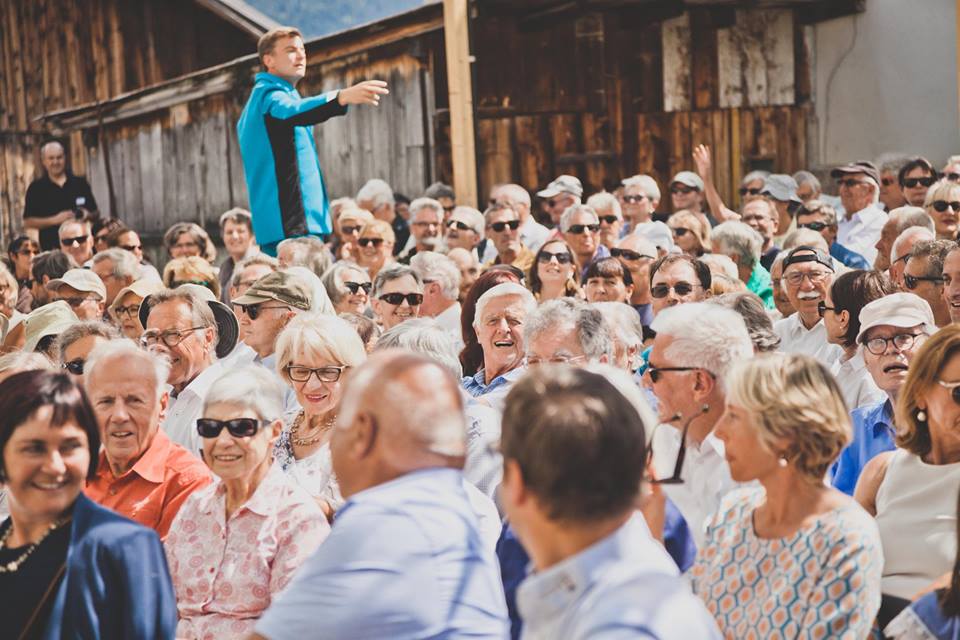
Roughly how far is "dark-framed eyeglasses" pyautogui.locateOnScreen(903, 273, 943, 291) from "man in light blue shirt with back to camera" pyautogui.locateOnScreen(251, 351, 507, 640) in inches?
175

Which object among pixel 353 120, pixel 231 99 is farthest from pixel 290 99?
pixel 231 99

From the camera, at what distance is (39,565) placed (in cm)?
317

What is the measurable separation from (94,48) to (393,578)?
60.5 feet

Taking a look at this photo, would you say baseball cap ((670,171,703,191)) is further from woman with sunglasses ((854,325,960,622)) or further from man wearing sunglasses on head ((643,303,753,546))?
woman with sunglasses ((854,325,960,622))

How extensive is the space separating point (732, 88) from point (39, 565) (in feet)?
41.8

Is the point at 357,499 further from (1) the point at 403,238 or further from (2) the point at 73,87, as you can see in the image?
(2) the point at 73,87

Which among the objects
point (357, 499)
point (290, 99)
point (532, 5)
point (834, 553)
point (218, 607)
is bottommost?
point (218, 607)

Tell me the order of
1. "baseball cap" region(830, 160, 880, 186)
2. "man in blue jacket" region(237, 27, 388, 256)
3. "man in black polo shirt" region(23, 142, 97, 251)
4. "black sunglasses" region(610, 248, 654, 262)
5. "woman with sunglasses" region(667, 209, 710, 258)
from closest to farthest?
"black sunglasses" region(610, 248, 654, 262) → "man in blue jacket" region(237, 27, 388, 256) → "woman with sunglasses" region(667, 209, 710, 258) → "baseball cap" region(830, 160, 880, 186) → "man in black polo shirt" region(23, 142, 97, 251)

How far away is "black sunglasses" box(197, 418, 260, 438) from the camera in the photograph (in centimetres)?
427

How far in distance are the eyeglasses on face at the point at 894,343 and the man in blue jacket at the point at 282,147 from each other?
4139mm

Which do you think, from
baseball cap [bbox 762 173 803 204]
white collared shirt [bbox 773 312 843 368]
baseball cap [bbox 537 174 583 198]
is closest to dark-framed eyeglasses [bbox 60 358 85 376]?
white collared shirt [bbox 773 312 843 368]

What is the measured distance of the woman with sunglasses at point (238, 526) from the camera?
4.05 metres

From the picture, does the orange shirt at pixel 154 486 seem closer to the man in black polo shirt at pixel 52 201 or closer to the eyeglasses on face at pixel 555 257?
the eyeglasses on face at pixel 555 257

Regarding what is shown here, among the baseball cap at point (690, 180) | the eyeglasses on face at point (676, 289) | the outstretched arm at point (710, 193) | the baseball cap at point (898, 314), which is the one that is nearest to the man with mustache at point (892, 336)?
the baseball cap at point (898, 314)
